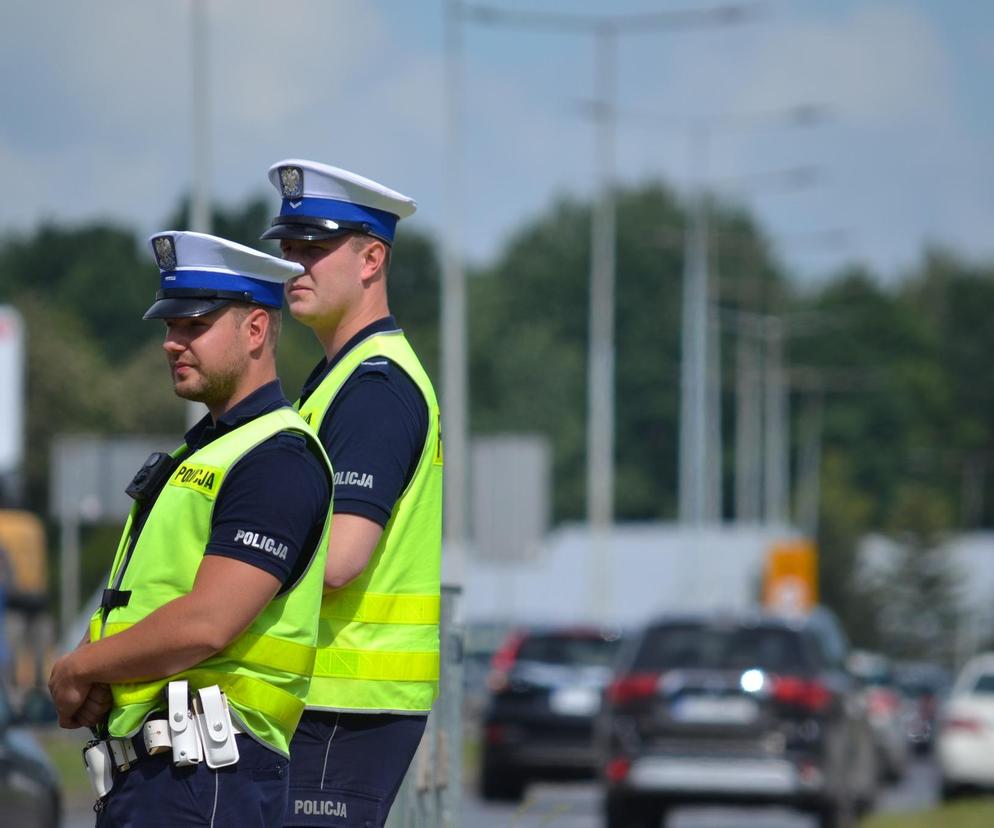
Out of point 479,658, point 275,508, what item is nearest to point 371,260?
point 275,508

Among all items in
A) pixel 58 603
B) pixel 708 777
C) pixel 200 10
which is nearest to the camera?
pixel 708 777

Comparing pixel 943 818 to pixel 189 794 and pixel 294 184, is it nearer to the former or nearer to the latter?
pixel 294 184

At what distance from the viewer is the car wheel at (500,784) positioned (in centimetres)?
2339

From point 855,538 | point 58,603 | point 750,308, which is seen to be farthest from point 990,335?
point 58,603

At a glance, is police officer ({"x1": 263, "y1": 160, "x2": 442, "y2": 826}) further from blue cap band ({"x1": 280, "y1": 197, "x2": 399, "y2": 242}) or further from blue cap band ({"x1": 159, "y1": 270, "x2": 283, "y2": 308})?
blue cap band ({"x1": 159, "y1": 270, "x2": 283, "y2": 308})

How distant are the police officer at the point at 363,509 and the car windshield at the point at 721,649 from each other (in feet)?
36.8

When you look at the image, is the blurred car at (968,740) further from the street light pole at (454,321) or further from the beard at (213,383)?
the beard at (213,383)

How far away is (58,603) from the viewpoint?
7662cm

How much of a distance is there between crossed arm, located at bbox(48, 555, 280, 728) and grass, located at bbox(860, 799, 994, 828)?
46.5 ft

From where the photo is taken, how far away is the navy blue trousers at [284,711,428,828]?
4.98 meters

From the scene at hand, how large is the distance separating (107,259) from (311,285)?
84.4 m

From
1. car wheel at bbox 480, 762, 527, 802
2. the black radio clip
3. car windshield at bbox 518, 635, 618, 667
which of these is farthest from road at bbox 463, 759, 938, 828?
the black radio clip

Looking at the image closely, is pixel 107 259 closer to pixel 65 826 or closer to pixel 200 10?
pixel 200 10

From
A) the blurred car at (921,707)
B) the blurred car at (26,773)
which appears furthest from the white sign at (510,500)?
the blurred car at (26,773)
